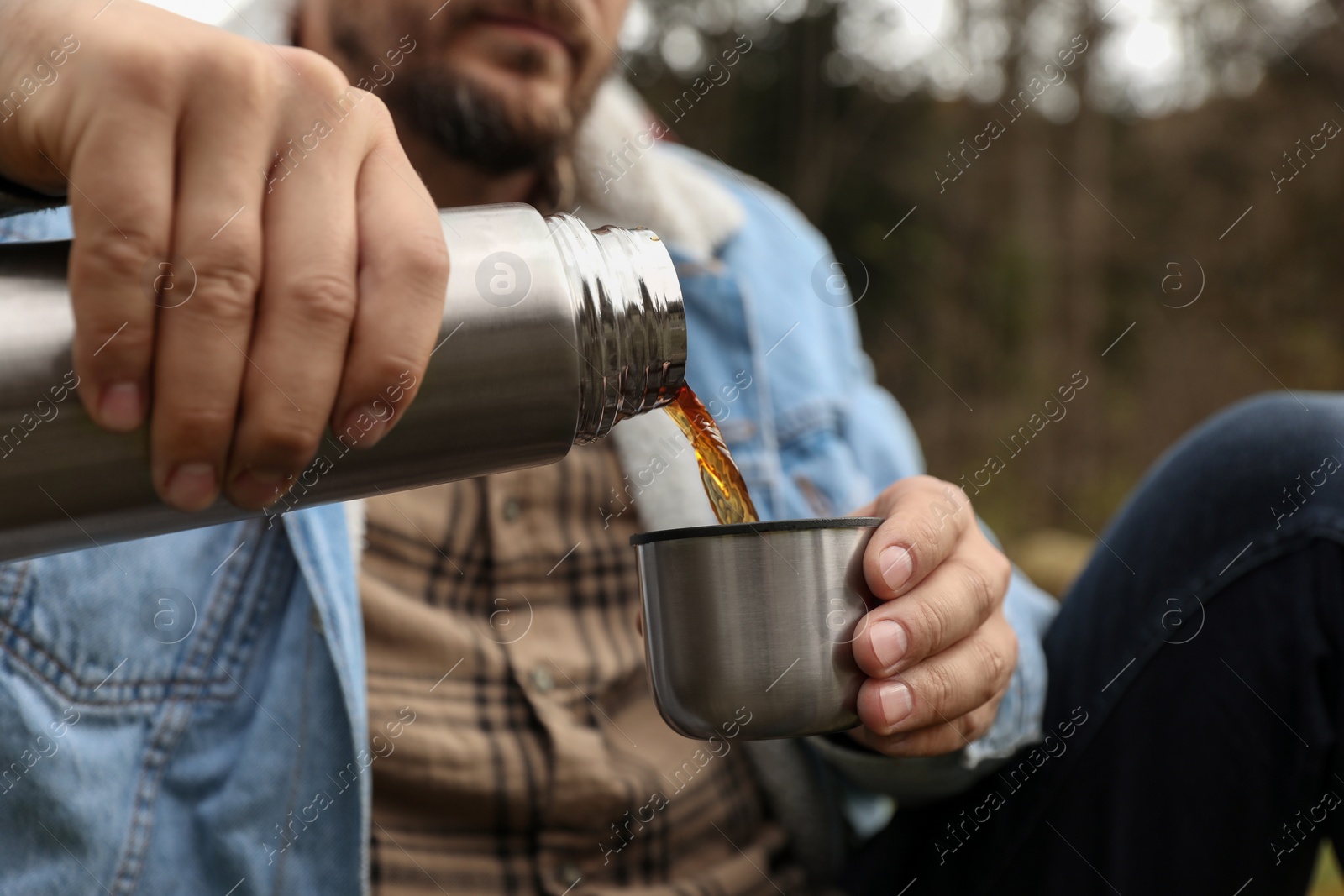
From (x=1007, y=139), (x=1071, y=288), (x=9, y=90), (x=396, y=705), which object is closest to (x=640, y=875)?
(x=396, y=705)

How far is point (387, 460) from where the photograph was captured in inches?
22.4

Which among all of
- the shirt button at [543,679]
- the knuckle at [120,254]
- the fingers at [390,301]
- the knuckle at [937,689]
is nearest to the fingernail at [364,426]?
the fingers at [390,301]

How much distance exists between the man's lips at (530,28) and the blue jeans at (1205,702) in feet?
3.30

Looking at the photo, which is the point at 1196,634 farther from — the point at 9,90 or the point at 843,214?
the point at 843,214

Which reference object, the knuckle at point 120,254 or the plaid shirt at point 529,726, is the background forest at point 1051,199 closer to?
the plaid shirt at point 529,726

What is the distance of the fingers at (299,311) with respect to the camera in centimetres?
45

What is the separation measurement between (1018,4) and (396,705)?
19.7 feet

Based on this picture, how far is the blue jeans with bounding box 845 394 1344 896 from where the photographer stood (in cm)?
101

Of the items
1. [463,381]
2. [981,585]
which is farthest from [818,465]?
[463,381]

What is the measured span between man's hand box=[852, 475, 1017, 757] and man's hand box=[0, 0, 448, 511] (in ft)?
1.31

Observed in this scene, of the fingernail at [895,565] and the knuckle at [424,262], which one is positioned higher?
the knuckle at [424,262]

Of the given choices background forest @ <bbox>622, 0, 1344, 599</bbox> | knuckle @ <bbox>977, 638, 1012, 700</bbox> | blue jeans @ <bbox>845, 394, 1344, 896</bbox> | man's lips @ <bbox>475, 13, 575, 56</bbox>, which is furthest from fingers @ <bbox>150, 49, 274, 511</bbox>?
background forest @ <bbox>622, 0, 1344, 599</bbox>

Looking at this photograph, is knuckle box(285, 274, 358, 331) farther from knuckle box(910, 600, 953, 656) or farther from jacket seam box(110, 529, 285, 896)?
jacket seam box(110, 529, 285, 896)

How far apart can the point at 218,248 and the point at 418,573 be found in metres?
0.83
